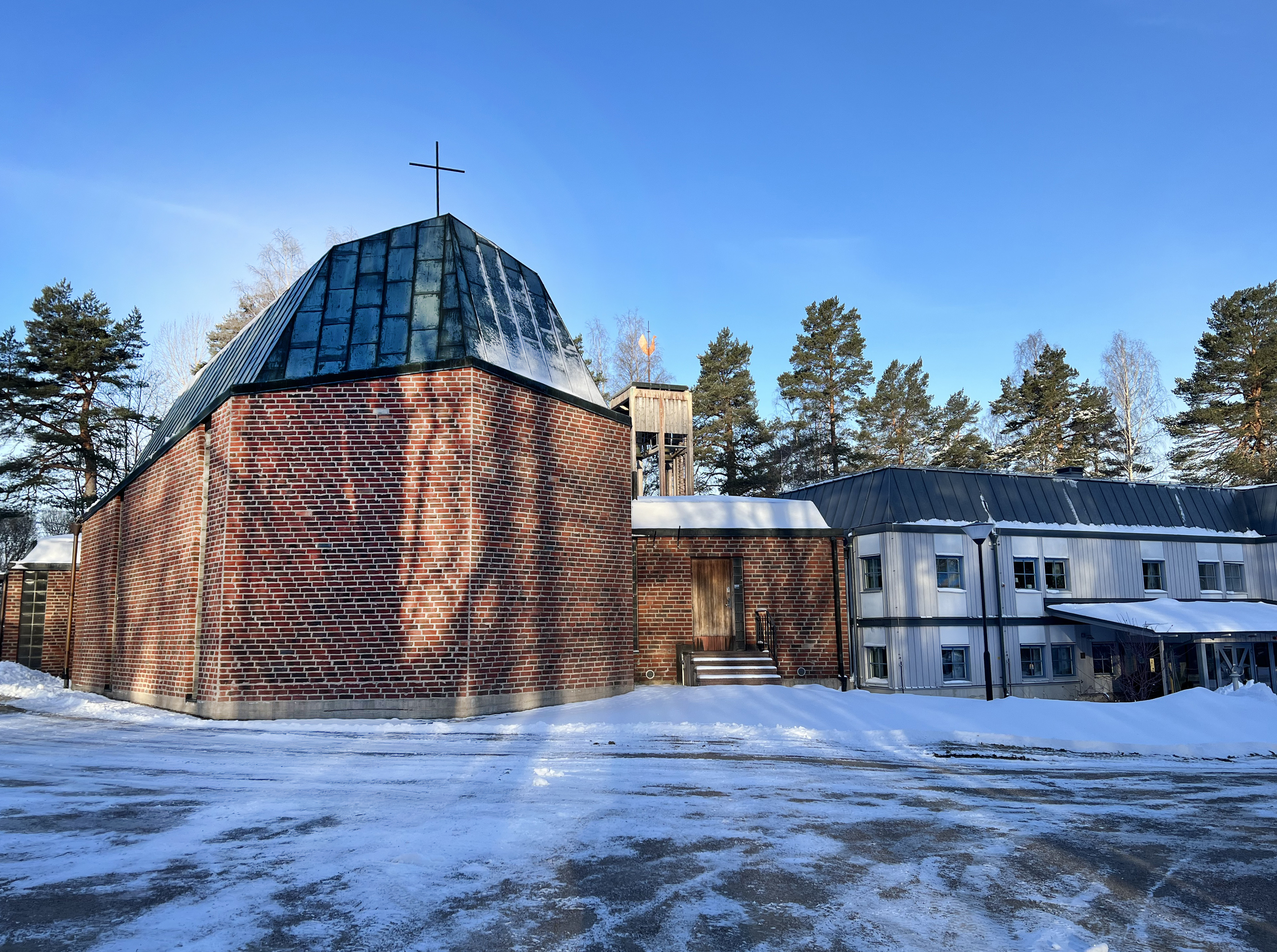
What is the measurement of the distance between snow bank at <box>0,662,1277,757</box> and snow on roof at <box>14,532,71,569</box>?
14624 millimetres

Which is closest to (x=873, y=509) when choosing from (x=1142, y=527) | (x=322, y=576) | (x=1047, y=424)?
(x=1142, y=527)

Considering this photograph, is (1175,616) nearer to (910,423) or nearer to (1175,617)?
(1175,617)

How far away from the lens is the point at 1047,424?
3975cm

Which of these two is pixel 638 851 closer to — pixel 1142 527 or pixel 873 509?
pixel 873 509

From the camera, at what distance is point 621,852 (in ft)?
18.7

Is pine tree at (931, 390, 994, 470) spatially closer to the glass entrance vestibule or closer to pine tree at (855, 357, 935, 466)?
pine tree at (855, 357, 935, 466)

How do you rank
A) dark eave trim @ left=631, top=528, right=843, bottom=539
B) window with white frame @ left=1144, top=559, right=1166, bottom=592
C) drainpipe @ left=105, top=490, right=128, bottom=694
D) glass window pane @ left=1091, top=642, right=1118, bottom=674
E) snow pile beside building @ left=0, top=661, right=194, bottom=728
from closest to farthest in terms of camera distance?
snow pile beside building @ left=0, top=661, right=194, bottom=728 < dark eave trim @ left=631, top=528, right=843, bottom=539 < drainpipe @ left=105, top=490, right=128, bottom=694 < glass window pane @ left=1091, top=642, right=1118, bottom=674 < window with white frame @ left=1144, top=559, right=1166, bottom=592

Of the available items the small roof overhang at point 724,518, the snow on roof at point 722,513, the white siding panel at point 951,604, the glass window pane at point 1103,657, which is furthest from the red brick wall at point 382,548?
the glass window pane at point 1103,657

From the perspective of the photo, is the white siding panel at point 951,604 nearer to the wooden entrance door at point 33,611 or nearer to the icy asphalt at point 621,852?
the icy asphalt at point 621,852

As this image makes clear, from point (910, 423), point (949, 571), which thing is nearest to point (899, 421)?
point (910, 423)

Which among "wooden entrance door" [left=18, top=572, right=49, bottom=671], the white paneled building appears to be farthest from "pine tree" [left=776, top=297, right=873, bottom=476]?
"wooden entrance door" [left=18, top=572, right=49, bottom=671]

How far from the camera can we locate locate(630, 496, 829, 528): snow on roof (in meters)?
18.9

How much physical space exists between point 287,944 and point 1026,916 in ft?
12.5

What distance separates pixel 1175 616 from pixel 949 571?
6424mm
